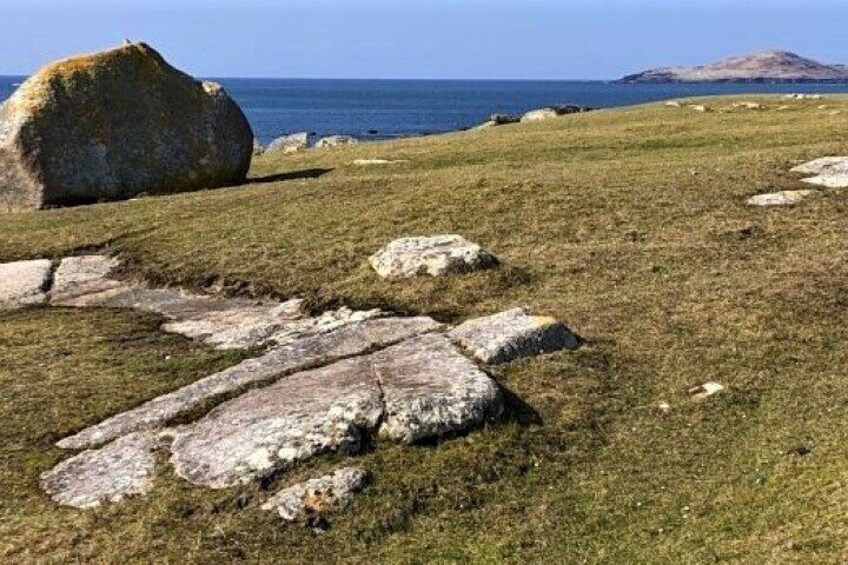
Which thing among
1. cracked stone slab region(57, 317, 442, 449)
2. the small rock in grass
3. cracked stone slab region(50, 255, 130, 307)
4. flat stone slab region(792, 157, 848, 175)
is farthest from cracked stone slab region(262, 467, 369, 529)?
flat stone slab region(792, 157, 848, 175)

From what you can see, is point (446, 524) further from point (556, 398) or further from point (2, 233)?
point (2, 233)

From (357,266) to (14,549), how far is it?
1160 centimetres

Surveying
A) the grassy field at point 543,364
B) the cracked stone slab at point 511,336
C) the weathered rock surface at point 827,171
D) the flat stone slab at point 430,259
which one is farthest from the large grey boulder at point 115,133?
the cracked stone slab at point 511,336

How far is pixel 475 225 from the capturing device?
2527cm

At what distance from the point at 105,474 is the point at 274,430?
7.29 ft

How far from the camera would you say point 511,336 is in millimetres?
16359

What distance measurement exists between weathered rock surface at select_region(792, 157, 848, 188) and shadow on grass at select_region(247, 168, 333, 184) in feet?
55.2

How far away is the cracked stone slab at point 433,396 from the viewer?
1341cm

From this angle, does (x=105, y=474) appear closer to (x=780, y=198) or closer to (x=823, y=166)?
(x=780, y=198)

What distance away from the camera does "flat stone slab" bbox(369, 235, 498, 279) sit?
21141 mm

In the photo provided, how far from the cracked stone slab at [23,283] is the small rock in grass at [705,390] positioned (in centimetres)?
1428

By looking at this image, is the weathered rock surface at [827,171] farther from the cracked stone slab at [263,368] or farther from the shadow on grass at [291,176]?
the shadow on grass at [291,176]

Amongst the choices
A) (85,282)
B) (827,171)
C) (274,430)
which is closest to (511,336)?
(274,430)

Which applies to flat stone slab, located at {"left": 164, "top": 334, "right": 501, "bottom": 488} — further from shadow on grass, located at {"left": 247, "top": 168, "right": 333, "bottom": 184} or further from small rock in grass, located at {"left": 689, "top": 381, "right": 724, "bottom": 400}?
shadow on grass, located at {"left": 247, "top": 168, "right": 333, "bottom": 184}
